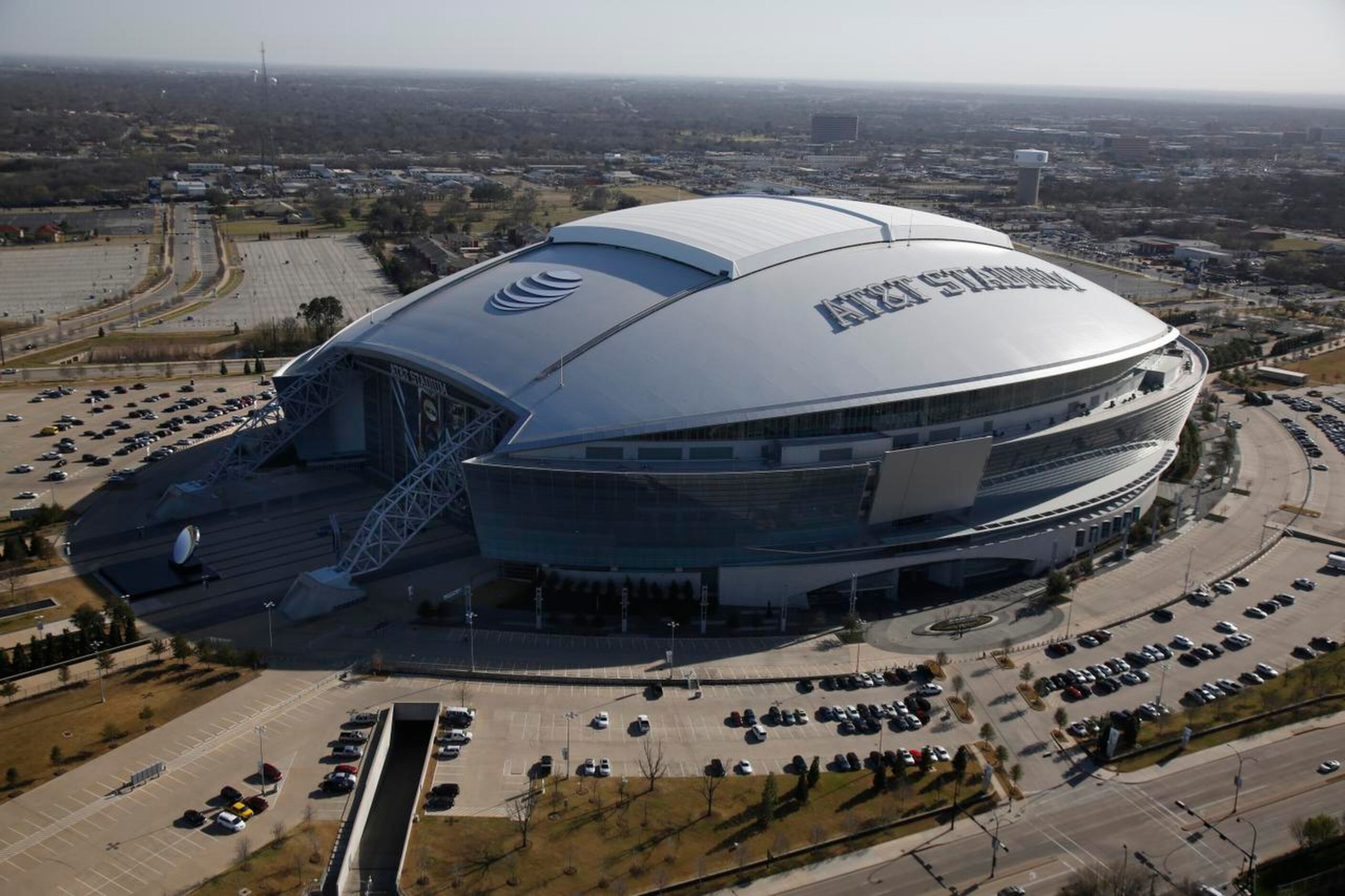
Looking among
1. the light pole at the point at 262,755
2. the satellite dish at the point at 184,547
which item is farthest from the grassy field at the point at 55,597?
the light pole at the point at 262,755

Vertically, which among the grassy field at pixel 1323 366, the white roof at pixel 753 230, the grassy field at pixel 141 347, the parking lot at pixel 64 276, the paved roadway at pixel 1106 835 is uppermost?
the white roof at pixel 753 230

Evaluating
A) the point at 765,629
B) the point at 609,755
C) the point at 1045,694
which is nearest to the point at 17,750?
the point at 609,755

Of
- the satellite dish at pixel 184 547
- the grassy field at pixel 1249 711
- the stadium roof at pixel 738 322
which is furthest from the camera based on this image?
the satellite dish at pixel 184 547

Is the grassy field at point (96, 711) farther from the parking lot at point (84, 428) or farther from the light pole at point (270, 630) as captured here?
the parking lot at point (84, 428)

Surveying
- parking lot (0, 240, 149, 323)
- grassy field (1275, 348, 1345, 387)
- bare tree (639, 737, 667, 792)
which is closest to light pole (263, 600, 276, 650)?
bare tree (639, 737, 667, 792)

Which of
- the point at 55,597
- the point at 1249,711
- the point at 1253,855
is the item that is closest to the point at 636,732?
the point at 1253,855

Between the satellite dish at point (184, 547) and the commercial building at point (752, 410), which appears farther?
the satellite dish at point (184, 547)

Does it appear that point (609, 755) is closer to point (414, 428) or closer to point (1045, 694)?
point (1045, 694)

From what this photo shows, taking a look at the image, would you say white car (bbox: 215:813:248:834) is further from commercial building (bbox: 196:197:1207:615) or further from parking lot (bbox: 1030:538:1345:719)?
parking lot (bbox: 1030:538:1345:719)
